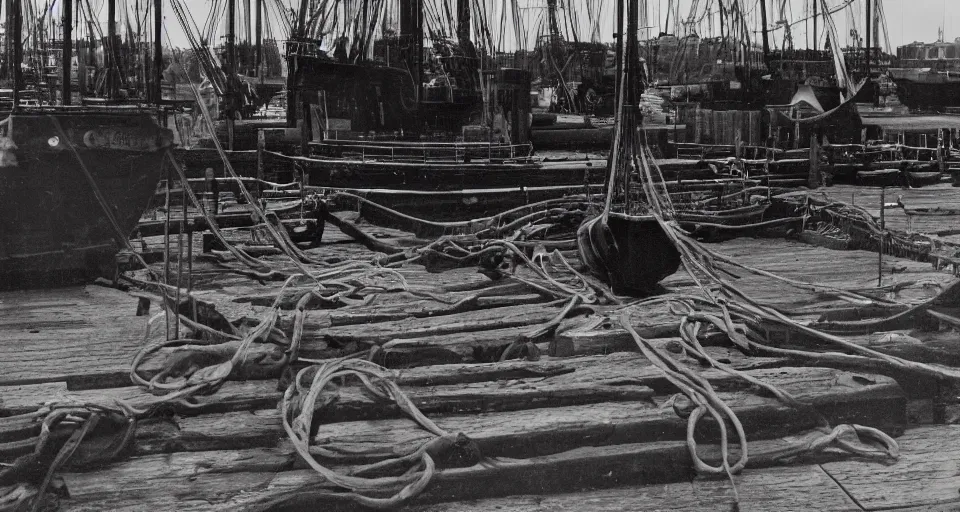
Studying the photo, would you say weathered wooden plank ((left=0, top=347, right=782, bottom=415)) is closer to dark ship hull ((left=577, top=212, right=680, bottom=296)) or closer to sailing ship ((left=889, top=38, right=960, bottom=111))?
dark ship hull ((left=577, top=212, right=680, bottom=296))

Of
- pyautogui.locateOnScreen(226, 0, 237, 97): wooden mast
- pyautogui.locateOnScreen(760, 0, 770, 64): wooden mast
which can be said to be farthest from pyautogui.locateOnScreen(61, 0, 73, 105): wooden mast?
pyautogui.locateOnScreen(760, 0, 770, 64): wooden mast

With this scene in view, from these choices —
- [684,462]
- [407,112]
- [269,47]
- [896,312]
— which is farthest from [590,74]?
[684,462]

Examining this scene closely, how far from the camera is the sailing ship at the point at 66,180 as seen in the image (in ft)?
33.9

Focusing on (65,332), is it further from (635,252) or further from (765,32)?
(765,32)

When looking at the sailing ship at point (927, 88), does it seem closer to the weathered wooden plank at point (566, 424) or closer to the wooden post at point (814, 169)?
the wooden post at point (814, 169)

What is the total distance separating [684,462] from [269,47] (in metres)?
39.6

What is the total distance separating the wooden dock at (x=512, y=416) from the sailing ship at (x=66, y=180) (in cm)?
194

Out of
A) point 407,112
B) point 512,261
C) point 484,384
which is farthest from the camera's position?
point 407,112

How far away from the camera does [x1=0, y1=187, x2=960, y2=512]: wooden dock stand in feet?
17.0

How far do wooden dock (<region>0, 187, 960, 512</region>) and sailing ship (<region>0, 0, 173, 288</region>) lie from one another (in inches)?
76.5

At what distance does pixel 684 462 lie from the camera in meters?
5.52

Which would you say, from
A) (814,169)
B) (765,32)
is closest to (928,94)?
(765,32)

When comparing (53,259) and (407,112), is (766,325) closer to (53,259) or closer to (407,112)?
(53,259)

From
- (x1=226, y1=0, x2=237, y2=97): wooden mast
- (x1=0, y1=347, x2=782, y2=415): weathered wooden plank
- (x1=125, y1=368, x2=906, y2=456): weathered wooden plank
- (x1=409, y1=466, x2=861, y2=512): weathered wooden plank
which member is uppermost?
(x1=226, y1=0, x2=237, y2=97): wooden mast
